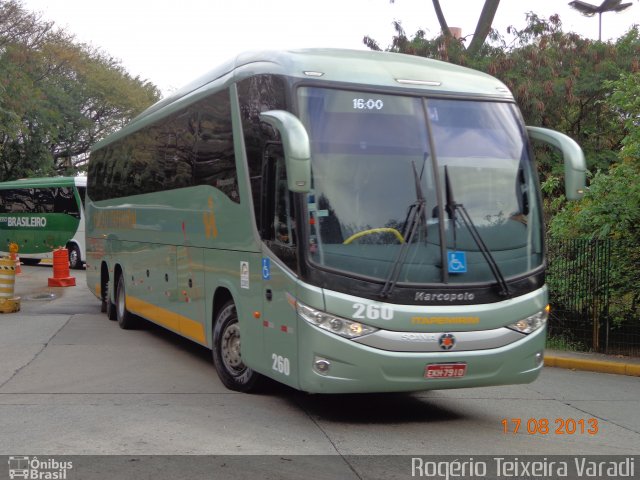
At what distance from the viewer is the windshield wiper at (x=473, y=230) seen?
733 centimetres

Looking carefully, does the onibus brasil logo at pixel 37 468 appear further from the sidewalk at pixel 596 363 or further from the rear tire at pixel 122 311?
the rear tire at pixel 122 311

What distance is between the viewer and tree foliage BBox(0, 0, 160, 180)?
3478cm

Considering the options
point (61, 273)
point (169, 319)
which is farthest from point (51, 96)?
point (169, 319)

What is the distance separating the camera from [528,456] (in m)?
6.61

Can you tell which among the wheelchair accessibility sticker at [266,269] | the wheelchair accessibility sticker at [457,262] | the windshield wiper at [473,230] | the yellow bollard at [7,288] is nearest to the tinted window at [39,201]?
the yellow bollard at [7,288]

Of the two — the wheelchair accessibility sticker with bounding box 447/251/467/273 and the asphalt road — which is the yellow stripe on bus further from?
the wheelchair accessibility sticker with bounding box 447/251/467/273

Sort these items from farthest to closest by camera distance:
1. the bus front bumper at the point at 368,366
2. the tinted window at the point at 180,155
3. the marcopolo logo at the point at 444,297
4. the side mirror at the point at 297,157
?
the tinted window at the point at 180,155
the marcopolo logo at the point at 444,297
the bus front bumper at the point at 368,366
the side mirror at the point at 297,157

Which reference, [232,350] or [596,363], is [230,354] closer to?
[232,350]

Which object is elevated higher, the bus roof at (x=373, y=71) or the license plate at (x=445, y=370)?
the bus roof at (x=373, y=71)

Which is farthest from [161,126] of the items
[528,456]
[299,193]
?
[528,456]

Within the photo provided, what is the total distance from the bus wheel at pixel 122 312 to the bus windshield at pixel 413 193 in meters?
8.11

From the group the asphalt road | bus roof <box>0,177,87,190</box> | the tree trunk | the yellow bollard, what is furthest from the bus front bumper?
bus roof <box>0,177,87,190</box>

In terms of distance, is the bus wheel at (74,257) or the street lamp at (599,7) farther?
the bus wheel at (74,257)

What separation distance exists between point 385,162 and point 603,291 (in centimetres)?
683
